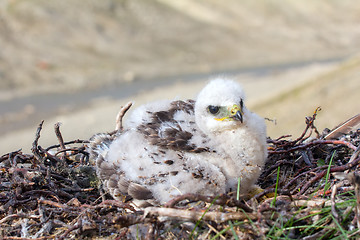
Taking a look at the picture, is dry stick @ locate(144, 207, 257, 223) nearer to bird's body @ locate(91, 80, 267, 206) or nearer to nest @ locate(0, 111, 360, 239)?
nest @ locate(0, 111, 360, 239)

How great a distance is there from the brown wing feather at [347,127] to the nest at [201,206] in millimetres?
68

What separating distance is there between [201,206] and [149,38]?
3965 centimetres

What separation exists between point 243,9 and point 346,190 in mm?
53711

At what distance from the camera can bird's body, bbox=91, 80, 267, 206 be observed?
3254mm

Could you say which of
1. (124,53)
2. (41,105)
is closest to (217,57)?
(124,53)

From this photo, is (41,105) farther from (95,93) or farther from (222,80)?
(222,80)

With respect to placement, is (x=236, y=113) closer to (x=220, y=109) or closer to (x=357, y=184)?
(x=220, y=109)

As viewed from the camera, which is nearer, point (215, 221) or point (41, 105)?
point (215, 221)

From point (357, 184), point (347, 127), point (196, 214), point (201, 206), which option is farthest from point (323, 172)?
point (347, 127)

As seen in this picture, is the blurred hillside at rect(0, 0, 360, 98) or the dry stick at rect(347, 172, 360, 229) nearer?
the dry stick at rect(347, 172, 360, 229)

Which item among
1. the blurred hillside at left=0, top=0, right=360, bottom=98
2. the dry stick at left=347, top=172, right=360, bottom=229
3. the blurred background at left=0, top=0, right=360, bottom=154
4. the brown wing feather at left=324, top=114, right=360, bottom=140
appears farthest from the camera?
the blurred hillside at left=0, top=0, right=360, bottom=98

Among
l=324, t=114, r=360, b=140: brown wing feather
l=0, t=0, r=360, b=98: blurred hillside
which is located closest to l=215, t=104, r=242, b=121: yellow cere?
l=324, t=114, r=360, b=140: brown wing feather

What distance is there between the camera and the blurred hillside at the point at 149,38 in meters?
32.5

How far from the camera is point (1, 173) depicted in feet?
13.0
